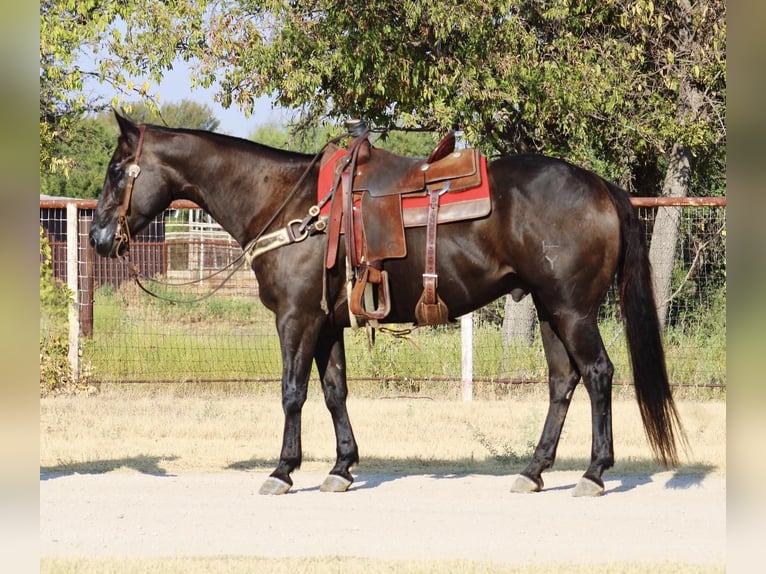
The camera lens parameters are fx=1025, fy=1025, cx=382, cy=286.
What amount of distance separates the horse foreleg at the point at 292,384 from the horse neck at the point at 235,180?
766 mm

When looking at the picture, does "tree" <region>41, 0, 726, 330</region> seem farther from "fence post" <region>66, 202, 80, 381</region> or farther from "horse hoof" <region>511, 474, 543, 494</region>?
"horse hoof" <region>511, 474, 543, 494</region>

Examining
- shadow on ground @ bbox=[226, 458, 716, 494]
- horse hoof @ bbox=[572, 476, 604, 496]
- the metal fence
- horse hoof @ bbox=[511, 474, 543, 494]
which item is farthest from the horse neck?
the metal fence

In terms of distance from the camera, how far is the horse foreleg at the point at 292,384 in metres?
6.72

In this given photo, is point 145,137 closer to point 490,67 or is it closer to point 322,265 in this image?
point 322,265

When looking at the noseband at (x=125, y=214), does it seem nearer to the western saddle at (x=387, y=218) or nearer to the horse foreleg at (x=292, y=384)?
the horse foreleg at (x=292, y=384)

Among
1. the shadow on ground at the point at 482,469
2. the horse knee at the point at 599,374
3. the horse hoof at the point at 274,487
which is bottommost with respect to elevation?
the shadow on ground at the point at 482,469

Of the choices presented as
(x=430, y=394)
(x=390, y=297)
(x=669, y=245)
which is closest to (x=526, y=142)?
(x=669, y=245)

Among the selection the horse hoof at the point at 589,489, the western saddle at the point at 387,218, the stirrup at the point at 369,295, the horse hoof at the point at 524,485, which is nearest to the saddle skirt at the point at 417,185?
the western saddle at the point at 387,218

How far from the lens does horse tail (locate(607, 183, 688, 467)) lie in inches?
265

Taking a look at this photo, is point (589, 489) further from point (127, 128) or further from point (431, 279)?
point (127, 128)

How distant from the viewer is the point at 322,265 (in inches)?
265

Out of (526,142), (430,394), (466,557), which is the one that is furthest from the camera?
(526,142)

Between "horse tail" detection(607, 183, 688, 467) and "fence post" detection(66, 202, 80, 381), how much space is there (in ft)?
24.1

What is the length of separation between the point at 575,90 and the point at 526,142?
6.15ft
